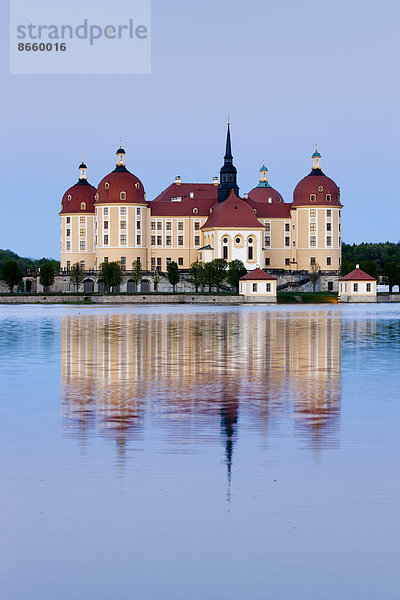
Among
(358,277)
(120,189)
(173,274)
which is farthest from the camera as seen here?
(120,189)

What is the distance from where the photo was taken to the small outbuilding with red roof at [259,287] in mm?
108312

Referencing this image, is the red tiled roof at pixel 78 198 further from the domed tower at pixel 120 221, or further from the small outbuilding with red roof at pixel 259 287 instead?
the small outbuilding with red roof at pixel 259 287

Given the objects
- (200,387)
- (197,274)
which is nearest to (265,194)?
(197,274)

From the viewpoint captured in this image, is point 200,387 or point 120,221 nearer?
point 200,387

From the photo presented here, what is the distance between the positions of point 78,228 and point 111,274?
75.4 ft

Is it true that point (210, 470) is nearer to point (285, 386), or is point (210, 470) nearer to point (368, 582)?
point (368, 582)

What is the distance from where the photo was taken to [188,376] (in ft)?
72.9

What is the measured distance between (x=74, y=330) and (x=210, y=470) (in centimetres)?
3386

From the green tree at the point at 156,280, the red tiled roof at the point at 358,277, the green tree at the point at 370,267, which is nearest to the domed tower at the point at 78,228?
the green tree at the point at 156,280

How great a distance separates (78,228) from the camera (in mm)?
134125

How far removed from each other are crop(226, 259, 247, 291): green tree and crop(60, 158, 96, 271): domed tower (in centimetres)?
2422

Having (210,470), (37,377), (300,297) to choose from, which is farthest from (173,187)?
(210,470)

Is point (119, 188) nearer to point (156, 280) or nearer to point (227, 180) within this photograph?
point (156, 280)

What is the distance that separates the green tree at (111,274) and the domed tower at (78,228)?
18.7m
